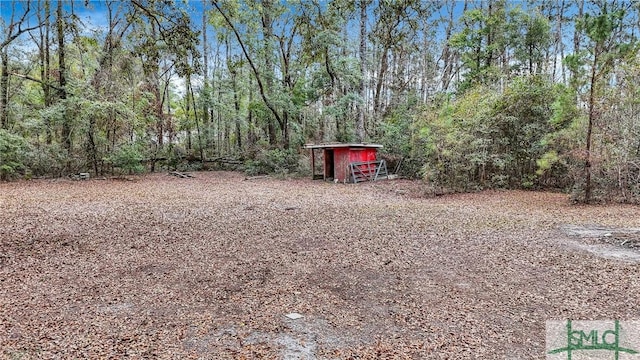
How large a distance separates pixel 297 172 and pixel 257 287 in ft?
43.1

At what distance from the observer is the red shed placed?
14586mm

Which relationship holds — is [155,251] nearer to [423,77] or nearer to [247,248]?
[247,248]

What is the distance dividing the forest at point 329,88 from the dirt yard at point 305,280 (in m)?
2.87

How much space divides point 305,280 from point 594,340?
2.55 metres

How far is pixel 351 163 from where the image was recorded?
1455 centimetres

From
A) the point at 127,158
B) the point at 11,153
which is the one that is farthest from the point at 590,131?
the point at 11,153

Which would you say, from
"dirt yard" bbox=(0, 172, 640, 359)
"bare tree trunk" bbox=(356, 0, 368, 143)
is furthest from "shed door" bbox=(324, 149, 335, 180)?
"dirt yard" bbox=(0, 172, 640, 359)

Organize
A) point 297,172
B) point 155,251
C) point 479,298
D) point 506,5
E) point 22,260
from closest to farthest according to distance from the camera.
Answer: point 479,298, point 22,260, point 155,251, point 297,172, point 506,5

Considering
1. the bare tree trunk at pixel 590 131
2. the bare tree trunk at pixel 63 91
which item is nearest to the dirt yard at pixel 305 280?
the bare tree trunk at pixel 590 131

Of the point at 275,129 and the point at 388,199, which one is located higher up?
the point at 275,129

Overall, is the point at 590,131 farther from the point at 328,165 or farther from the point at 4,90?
the point at 4,90

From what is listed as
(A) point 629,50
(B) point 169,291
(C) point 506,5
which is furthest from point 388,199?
(C) point 506,5

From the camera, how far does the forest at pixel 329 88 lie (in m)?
8.21

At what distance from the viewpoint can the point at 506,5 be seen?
776 inches
